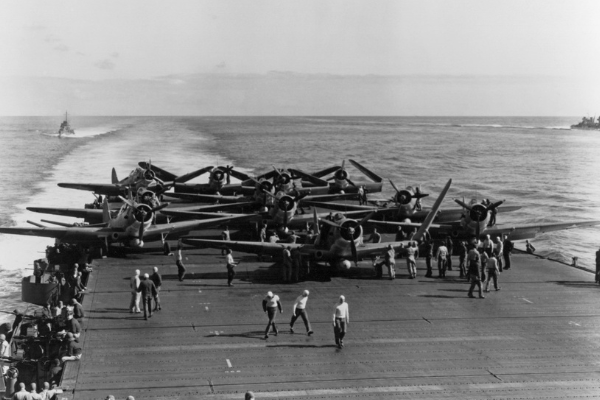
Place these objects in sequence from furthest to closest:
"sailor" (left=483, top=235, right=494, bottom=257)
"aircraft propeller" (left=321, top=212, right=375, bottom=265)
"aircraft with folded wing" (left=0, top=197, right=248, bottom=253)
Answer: "aircraft with folded wing" (left=0, top=197, right=248, bottom=253) < "sailor" (left=483, top=235, right=494, bottom=257) < "aircraft propeller" (left=321, top=212, right=375, bottom=265)

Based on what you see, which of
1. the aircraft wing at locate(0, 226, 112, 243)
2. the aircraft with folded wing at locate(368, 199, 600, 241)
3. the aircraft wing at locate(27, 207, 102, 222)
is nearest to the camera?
the aircraft wing at locate(0, 226, 112, 243)

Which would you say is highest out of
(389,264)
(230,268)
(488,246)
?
(488,246)

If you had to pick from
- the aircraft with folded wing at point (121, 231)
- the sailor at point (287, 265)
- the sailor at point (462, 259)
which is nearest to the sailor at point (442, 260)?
the sailor at point (462, 259)

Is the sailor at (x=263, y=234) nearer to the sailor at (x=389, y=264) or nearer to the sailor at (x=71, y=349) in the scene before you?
the sailor at (x=389, y=264)

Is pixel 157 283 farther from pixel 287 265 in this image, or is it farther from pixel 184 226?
pixel 184 226

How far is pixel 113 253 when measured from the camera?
33812mm

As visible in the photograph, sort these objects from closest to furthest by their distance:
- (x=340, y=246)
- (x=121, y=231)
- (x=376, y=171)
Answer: (x=340, y=246)
(x=121, y=231)
(x=376, y=171)

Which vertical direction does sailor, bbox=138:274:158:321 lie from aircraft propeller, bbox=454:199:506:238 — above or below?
below

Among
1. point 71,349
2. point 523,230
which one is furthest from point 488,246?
point 71,349

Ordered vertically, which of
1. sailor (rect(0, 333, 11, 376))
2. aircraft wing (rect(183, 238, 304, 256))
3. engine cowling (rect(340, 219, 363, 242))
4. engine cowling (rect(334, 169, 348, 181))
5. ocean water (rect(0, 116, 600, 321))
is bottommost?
ocean water (rect(0, 116, 600, 321))

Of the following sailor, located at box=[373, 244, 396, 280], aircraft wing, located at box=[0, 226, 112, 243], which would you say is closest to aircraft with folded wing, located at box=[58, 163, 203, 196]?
aircraft wing, located at box=[0, 226, 112, 243]

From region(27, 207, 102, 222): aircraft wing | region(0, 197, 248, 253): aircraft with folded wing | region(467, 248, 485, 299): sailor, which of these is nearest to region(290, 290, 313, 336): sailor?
region(467, 248, 485, 299): sailor

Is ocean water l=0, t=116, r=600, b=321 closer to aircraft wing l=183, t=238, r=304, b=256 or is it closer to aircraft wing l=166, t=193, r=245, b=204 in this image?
aircraft wing l=166, t=193, r=245, b=204

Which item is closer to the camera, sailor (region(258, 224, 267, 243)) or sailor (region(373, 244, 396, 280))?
sailor (region(373, 244, 396, 280))
